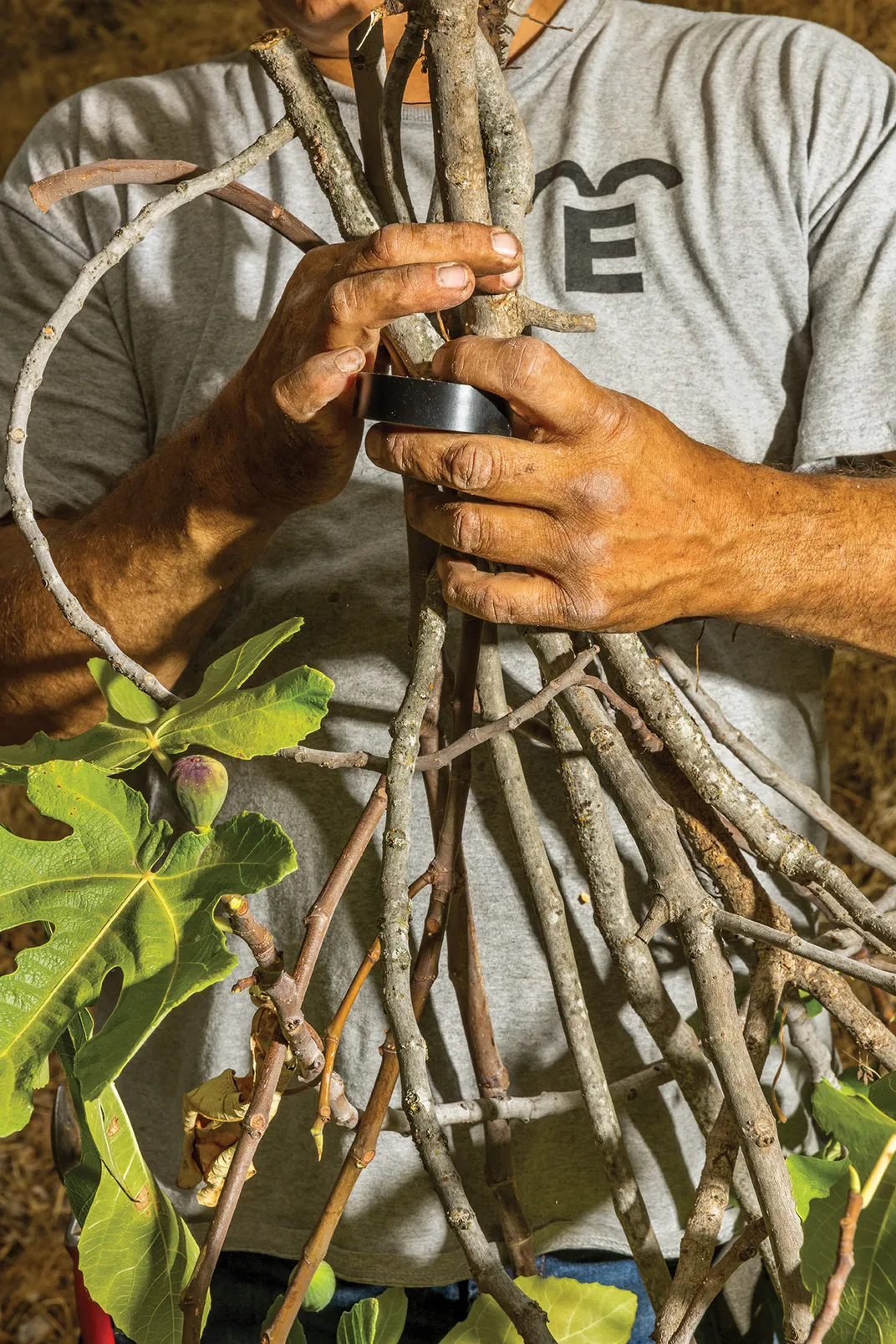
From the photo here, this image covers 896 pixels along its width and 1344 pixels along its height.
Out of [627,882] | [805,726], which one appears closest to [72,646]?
[627,882]

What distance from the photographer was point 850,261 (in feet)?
2.21

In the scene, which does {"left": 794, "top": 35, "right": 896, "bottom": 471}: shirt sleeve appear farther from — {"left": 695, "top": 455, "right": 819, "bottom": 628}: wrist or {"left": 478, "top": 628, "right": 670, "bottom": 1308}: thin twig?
{"left": 478, "top": 628, "right": 670, "bottom": 1308}: thin twig

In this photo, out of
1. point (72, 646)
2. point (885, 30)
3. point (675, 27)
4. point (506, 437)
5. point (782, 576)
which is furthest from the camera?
point (885, 30)

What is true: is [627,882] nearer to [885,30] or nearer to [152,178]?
[152,178]

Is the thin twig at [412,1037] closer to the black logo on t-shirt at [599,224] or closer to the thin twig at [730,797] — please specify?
the thin twig at [730,797]

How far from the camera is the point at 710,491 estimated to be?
45cm

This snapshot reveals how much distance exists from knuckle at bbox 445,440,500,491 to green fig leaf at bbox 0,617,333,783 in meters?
0.09

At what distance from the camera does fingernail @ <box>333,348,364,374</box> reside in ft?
1.26

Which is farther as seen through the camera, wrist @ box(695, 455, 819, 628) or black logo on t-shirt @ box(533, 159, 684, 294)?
black logo on t-shirt @ box(533, 159, 684, 294)

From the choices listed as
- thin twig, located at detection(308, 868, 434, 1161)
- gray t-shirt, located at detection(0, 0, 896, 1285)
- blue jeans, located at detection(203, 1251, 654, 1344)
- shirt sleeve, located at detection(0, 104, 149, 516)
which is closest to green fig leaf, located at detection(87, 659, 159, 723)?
thin twig, located at detection(308, 868, 434, 1161)

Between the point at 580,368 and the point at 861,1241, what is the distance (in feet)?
1.83

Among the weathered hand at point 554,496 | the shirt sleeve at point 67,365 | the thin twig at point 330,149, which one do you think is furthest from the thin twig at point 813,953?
the shirt sleeve at point 67,365

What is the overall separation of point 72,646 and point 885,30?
1257 mm

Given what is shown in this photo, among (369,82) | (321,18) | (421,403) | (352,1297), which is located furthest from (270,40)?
(352,1297)
